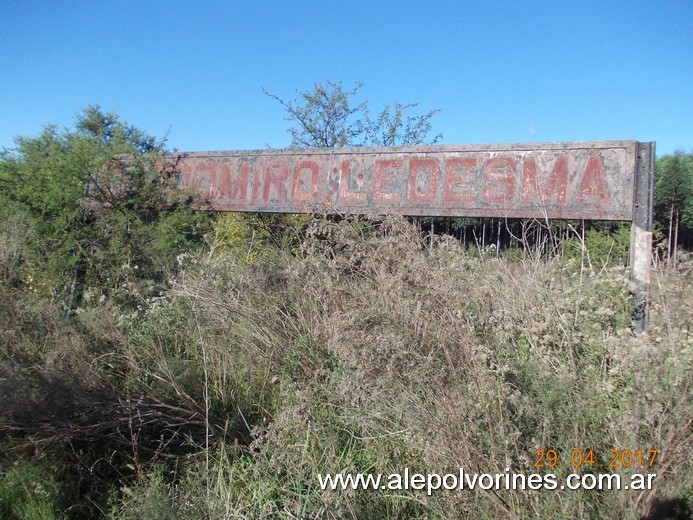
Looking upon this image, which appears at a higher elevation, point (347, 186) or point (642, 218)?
point (347, 186)

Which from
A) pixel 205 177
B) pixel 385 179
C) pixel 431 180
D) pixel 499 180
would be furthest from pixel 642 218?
pixel 205 177

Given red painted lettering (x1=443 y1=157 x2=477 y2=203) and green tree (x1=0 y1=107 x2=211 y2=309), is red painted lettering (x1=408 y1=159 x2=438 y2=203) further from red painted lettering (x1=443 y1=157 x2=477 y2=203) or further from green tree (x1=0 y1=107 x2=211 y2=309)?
green tree (x1=0 y1=107 x2=211 y2=309)

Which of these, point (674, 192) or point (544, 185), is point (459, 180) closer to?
point (544, 185)

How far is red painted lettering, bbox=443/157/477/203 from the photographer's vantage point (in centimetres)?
538

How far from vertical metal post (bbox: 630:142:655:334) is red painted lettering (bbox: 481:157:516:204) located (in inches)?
43.4

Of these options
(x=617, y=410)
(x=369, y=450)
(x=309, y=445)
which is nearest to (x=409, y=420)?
(x=369, y=450)

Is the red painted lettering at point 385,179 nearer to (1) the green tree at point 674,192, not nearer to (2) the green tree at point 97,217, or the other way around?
(2) the green tree at point 97,217

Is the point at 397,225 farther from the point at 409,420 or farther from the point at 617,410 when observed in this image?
the point at 617,410

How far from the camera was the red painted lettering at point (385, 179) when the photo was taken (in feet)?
18.7

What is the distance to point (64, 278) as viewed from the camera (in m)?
5.84

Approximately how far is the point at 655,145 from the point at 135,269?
542 cm

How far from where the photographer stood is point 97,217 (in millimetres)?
6152

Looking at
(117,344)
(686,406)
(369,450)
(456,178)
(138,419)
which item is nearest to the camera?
(686,406)

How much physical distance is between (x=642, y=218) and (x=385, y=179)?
101 inches
